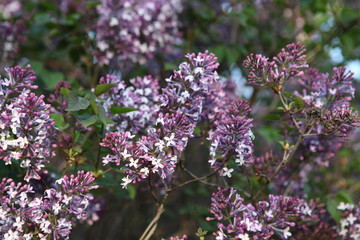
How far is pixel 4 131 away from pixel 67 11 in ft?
6.49

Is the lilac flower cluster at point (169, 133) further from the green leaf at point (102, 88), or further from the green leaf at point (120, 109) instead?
the green leaf at point (102, 88)

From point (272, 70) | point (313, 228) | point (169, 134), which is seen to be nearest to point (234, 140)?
→ point (169, 134)

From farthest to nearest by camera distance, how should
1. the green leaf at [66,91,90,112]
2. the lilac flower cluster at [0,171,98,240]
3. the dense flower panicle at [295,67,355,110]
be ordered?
the dense flower panicle at [295,67,355,110]
the green leaf at [66,91,90,112]
the lilac flower cluster at [0,171,98,240]

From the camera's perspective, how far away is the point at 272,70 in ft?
6.28

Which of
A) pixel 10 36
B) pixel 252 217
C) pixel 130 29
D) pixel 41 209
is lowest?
pixel 41 209

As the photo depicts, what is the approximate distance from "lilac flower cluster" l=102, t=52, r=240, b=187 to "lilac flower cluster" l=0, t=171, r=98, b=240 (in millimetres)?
175

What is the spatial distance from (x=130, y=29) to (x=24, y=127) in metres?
1.44

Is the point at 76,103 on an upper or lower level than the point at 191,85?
lower

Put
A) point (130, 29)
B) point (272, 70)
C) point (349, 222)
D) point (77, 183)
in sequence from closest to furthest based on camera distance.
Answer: point (77, 183), point (272, 70), point (349, 222), point (130, 29)

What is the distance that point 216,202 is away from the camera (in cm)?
180

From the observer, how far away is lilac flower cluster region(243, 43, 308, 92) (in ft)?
6.16

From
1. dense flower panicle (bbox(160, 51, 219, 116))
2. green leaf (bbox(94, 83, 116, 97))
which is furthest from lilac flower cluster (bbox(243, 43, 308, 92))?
green leaf (bbox(94, 83, 116, 97))

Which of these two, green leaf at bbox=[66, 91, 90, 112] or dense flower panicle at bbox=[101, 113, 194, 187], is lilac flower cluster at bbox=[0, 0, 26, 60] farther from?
dense flower panicle at bbox=[101, 113, 194, 187]

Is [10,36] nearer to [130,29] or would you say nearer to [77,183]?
[130,29]
